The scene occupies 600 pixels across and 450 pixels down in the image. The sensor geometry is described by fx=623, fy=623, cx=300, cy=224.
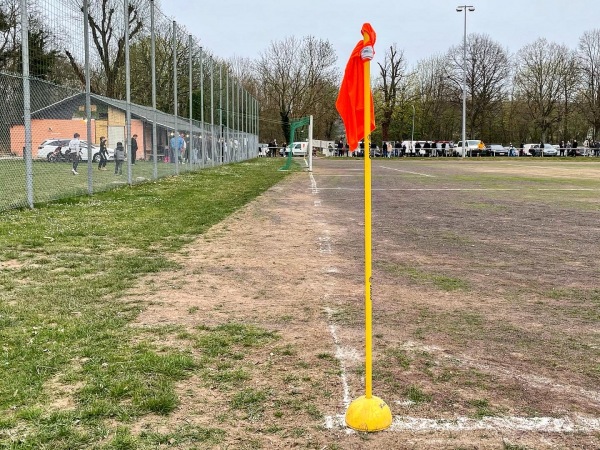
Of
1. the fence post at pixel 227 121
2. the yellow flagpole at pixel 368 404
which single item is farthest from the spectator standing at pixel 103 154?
the fence post at pixel 227 121

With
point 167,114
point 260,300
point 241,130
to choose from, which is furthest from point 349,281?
point 241,130

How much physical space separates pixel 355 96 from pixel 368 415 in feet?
5.78

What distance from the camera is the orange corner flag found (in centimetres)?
345

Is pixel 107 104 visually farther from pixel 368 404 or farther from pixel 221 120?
pixel 221 120

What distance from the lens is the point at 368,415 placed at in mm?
3281

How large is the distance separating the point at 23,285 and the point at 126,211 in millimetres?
6634

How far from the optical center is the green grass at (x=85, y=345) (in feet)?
10.5

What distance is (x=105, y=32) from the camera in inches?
701

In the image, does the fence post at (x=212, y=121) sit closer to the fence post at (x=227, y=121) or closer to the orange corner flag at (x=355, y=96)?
the fence post at (x=227, y=121)

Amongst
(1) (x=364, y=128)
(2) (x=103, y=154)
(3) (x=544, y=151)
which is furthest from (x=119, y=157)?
(3) (x=544, y=151)

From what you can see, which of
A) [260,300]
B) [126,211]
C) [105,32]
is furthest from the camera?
[105,32]

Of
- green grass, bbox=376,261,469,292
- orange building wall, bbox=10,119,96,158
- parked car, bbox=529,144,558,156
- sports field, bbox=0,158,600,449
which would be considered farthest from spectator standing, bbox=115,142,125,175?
parked car, bbox=529,144,558,156

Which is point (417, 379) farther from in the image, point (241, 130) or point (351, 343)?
point (241, 130)

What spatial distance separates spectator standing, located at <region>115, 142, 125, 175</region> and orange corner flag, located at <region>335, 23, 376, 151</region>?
15586mm
